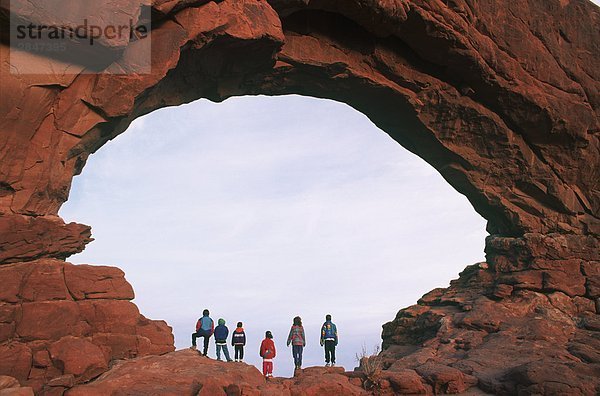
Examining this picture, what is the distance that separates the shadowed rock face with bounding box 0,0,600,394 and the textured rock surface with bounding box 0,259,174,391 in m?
0.06

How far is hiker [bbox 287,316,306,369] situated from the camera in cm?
2000

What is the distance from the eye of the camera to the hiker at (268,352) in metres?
19.3

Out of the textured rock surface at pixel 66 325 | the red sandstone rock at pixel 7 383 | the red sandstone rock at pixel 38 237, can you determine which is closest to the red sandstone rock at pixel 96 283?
the textured rock surface at pixel 66 325

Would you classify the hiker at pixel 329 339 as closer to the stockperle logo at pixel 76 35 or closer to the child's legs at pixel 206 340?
the child's legs at pixel 206 340

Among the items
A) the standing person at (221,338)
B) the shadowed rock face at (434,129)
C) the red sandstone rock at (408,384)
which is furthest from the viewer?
the standing person at (221,338)

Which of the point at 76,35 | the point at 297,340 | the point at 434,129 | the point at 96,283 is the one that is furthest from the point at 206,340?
the point at 434,129

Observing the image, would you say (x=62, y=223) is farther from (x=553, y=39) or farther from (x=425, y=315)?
(x=553, y=39)

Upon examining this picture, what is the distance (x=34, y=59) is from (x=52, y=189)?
3402 mm

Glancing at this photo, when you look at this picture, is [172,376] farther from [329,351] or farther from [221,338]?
[329,351]

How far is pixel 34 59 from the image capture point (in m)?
12.9

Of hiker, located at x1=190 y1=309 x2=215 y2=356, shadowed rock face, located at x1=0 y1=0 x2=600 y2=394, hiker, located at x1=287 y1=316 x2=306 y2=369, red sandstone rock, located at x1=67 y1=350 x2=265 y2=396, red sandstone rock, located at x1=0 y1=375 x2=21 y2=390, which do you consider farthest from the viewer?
hiker, located at x1=287 y1=316 x2=306 y2=369

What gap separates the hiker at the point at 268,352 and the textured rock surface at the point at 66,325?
4.84 metres

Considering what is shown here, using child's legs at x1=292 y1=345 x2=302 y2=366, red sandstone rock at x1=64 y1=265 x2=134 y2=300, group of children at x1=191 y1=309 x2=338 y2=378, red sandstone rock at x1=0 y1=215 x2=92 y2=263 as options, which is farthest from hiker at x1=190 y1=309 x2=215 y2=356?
red sandstone rock at x1=0 y1=215 x2=92 y2=263

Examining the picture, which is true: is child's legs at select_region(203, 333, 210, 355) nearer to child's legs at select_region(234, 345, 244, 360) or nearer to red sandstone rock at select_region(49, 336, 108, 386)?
child's legs at select_region(234, 345, 244, 360)
